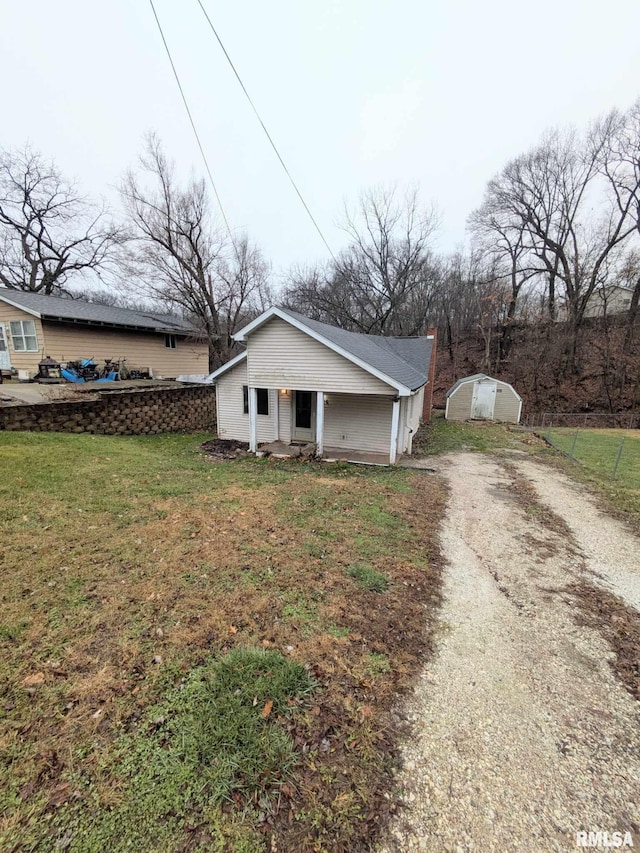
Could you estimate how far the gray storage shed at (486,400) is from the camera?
19969mm

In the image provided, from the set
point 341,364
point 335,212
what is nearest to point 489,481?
point 341,364

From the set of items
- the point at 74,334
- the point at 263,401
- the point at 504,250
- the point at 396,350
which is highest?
the point at 504,250

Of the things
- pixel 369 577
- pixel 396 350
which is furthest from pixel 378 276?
pixel 369 577

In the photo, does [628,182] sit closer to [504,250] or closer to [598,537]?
[504,250]

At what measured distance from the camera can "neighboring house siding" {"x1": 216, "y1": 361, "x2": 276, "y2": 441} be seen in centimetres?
1259

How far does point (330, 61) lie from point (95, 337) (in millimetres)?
14270

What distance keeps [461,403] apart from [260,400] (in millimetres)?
13329

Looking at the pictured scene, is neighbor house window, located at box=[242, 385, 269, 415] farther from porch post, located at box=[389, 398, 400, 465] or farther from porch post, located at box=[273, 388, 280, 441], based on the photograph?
porch post, located at box=[389, 398, 400, 465]

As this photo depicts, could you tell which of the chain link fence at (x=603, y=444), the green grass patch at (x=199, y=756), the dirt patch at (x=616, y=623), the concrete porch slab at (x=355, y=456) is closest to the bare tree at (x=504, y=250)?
the chain link fence at (x=603, y=444)

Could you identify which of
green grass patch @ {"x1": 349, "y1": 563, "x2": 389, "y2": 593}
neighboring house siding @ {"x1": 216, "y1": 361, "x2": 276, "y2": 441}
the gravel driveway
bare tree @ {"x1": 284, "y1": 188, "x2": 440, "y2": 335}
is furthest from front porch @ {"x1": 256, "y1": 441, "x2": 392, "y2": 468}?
bare tree @ {"x1": 284, "y1": 188, "x2": 440, "y2": 335}

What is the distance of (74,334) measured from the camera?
15703 millimetres

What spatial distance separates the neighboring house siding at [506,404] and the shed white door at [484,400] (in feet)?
0.88

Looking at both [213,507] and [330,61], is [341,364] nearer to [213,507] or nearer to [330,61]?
[213,507]

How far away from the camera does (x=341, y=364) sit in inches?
395
